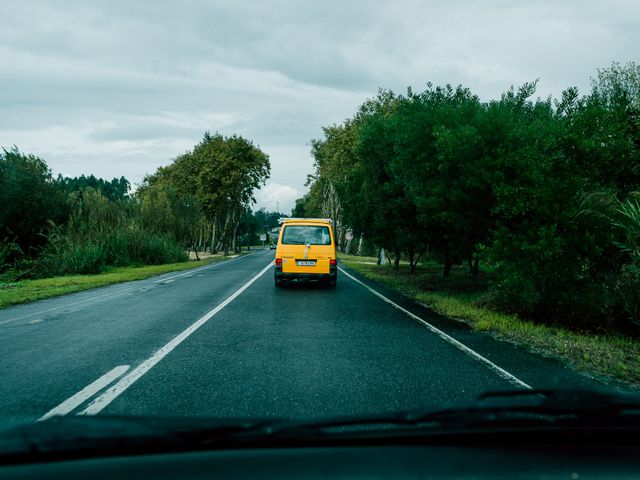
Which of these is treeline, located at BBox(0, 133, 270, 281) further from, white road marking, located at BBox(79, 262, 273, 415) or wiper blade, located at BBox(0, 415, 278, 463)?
wiper blade, located at BBox(0, 415, 278, 463)

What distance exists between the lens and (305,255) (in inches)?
634

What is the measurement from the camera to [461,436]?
1.92 meters

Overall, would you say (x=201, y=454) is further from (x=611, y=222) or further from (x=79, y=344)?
(x=611, y=222)

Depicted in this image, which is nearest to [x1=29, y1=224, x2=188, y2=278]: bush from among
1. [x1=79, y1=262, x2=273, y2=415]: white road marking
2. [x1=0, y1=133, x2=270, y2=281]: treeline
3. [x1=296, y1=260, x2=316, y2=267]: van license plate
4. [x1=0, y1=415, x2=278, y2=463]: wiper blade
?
[x1=0, y1=133, x2=270, y2=281]: treeline

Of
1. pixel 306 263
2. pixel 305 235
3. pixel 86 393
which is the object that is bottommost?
pixel 86 393

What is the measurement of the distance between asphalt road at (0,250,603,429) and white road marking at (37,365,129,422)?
12 millimetres

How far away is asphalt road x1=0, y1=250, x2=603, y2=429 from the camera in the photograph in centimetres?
467

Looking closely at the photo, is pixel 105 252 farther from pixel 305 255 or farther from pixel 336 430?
pixel 336 430

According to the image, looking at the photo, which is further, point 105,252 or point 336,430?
point 105,252

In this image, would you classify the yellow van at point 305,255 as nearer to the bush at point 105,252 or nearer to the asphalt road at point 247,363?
the asphalt road at point 247,363

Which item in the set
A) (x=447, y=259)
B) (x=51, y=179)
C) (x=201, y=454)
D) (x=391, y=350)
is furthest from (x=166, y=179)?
(x=201, y=454)

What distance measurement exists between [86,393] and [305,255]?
445 inches

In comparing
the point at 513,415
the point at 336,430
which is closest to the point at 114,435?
the point at 336,430

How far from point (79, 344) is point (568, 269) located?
8.84 meters
